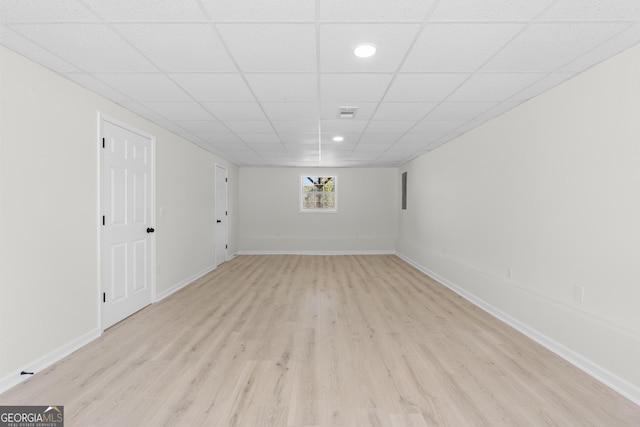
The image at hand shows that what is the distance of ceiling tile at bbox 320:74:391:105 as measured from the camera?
9.29 ft

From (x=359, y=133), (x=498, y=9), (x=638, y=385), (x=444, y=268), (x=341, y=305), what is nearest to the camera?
(x=498, y=9)

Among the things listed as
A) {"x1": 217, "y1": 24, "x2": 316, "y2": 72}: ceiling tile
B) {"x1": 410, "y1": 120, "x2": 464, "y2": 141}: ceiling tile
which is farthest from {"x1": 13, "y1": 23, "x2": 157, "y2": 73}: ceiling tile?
{"x1": 410, "y1": 120, "x2": 464, "y2": 141}: ceiling tile

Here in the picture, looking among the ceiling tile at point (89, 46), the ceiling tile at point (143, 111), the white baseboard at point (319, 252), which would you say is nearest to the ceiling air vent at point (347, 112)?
the ceiling tile at point (89, 46)

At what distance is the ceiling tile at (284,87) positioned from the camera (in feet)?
9.25

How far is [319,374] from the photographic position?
252 cm

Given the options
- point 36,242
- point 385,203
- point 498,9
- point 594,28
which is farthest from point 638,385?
point 385,203

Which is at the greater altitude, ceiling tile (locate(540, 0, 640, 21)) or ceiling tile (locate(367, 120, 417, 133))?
ceiling tile (locate(540, 0, 640, 21))

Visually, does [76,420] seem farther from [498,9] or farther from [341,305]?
[498,9]

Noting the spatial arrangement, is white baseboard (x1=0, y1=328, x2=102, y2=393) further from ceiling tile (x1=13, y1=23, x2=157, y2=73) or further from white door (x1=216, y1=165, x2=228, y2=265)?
white door (x1=216, y1=165, x2=228, y2=265)

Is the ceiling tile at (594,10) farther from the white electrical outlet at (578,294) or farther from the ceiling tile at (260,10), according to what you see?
the white electrical outlet at (578,294)

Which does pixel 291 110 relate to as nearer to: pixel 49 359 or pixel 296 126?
pixel 296 126

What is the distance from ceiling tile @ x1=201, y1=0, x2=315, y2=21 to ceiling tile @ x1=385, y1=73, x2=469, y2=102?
120 cm

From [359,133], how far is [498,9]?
10.0 ft

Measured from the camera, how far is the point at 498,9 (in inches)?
74.5
